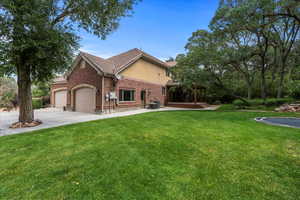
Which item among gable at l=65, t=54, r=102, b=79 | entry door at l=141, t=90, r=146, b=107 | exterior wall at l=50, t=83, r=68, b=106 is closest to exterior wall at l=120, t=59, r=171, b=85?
entry door at l=141, t=90, r=146, b=107

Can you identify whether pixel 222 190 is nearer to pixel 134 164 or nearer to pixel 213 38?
pixel 134 164

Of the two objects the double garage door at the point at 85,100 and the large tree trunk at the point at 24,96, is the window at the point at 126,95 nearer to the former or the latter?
the double garage door at the point at 85,100

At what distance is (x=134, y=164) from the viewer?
Answer: 315 cm

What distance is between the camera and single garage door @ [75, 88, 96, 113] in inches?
462

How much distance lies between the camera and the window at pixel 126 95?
12886mm

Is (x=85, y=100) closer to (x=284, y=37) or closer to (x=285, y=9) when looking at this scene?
(x=285, y=9)

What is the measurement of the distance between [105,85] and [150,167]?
9.34 meters

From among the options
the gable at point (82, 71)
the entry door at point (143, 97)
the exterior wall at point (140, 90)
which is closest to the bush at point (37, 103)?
the gable at point (82, 71)

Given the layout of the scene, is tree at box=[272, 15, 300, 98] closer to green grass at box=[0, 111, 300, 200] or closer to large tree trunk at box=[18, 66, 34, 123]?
green grass at box=[0, 111, 300, 200]

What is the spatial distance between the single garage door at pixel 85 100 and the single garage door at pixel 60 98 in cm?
384

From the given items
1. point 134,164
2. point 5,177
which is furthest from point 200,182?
point 5,177

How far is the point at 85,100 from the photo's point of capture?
40.2 ft

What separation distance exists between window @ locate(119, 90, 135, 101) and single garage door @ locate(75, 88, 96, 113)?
237 cm

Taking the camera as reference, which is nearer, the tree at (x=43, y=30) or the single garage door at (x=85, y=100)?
the tree at (x=43, y=30)
